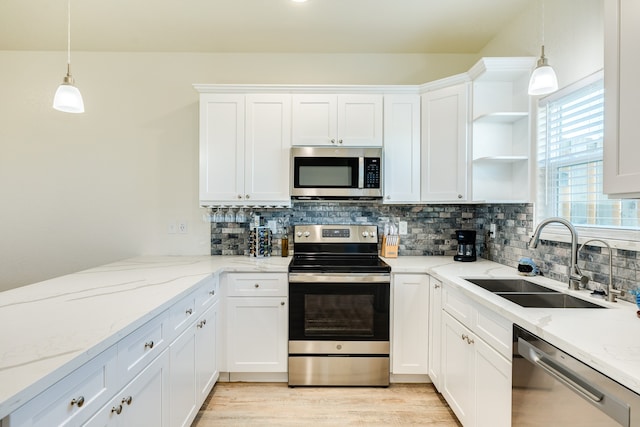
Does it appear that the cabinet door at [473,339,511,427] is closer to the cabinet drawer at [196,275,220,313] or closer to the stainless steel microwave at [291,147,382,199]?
the stainless steel microwave at [291,147,382,199]

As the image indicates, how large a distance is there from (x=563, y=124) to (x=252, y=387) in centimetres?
271

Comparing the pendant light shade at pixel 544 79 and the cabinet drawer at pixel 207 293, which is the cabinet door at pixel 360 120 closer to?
the pendant light shade at pixel 544 79

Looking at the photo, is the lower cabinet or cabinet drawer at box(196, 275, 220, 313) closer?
the lower cabinet

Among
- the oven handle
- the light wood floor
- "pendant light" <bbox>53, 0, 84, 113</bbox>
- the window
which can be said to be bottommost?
the light wood floor

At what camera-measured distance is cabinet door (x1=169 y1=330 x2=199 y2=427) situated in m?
1.59

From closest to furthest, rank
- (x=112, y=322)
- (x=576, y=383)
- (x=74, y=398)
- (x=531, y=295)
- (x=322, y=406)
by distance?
(x=74, y=398) < (x=576, y=383) < (x=112, y=322) < (x=531, y=295) < (x=322, y=406)

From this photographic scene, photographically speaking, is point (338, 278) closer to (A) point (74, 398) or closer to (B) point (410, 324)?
(B) point (410, 324)

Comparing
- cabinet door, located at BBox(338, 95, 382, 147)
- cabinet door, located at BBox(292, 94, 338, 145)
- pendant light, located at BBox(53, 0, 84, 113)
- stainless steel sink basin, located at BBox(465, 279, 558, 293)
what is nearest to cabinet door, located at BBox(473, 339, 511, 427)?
stainless steel sink basin, located at BBox(465, 279, 558, 293)

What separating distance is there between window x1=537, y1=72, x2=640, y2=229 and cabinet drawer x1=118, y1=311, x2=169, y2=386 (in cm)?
218

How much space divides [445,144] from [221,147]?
1741 millimetres

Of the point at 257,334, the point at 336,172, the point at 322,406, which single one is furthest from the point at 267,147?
the point at 322,406

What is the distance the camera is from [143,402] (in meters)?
1.31

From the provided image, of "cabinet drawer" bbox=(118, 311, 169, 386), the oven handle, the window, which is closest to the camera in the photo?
"cabinet drawer" bbox=(118, 311, 169, 386)

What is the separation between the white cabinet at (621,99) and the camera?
1.06 metres
